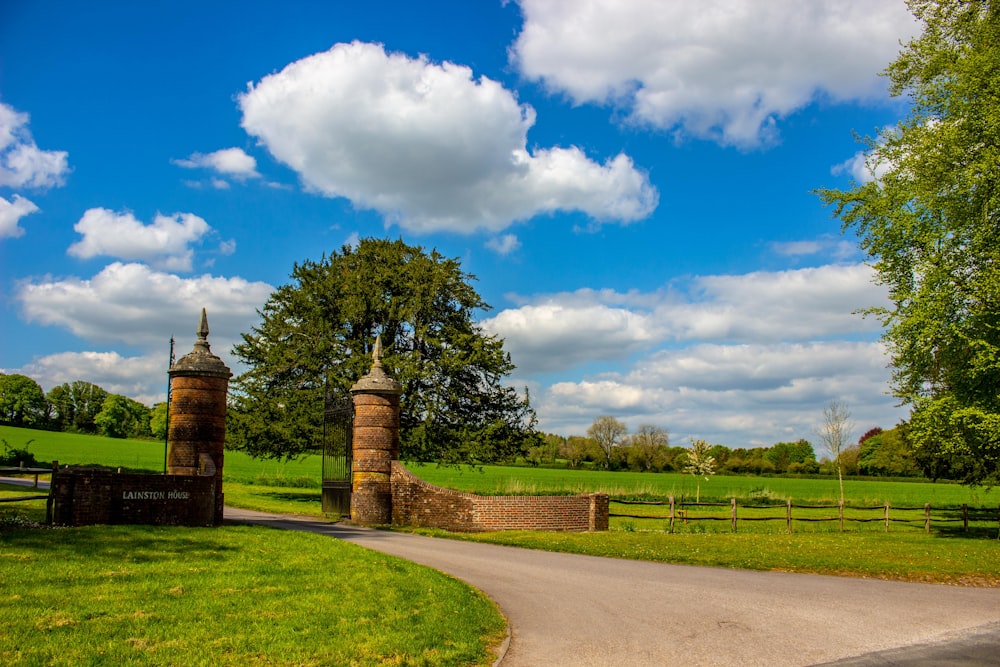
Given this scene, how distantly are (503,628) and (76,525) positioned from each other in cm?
→ 844

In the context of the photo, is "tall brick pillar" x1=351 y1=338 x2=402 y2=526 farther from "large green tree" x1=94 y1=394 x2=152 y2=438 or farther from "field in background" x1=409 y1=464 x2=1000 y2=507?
"large green tree" x1=94 y1=394 x2=152 y2=438

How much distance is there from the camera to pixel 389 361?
1149 inches

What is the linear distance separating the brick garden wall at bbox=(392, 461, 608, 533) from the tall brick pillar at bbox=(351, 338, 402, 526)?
309mm

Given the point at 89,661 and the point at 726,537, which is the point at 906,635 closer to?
the point at 89,661

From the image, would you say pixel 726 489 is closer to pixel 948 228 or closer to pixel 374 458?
pixel 948 228

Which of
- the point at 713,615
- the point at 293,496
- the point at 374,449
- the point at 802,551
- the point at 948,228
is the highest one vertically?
the point at 948,228

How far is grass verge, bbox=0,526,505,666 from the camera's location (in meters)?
6.45

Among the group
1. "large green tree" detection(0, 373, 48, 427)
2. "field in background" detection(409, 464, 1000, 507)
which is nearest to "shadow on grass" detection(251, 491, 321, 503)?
"field in background" detection(409, 464, 1000, 507)

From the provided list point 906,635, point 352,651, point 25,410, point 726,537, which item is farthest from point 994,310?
point 25,410

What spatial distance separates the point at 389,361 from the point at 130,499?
16.0m

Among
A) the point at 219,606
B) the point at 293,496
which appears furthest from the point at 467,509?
the point at 293,496

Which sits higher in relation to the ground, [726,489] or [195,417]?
[195,417]

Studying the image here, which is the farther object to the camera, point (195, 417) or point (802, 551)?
point (802, 551)

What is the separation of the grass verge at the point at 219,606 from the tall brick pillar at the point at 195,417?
15.0 feet
